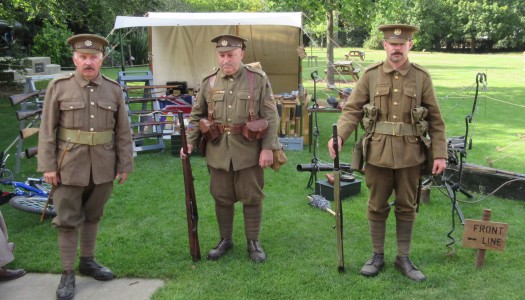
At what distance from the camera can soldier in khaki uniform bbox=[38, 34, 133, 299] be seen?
366 centimetres

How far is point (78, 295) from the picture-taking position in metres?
3.78

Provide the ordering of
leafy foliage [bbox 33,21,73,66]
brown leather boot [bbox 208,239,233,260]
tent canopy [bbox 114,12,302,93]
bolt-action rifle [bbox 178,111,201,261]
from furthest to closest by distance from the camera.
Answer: leafy foliage [bbox 33,21,73,66] < tent canopy [bbox 114,12,302,93] < brown leather boot [bbox 208,239,233,260] < bolt-action rifle [bbox 178,111,201,261]

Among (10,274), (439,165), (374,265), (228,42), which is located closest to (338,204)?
(374,265)

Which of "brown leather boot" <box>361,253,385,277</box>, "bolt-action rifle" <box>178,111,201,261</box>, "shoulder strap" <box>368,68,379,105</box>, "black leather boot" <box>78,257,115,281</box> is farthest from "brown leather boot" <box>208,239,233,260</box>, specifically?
"shoulder strap" <box>368,68,379,105</box>

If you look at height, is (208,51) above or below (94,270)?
above

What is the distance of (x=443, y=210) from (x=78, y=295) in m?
3.91

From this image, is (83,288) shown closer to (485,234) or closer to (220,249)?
(220,249)

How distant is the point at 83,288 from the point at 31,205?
1712 mm

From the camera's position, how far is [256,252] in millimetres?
4363

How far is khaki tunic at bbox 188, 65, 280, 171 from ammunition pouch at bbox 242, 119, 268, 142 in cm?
5

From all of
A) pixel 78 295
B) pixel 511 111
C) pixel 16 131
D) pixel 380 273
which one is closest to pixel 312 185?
pixel 380 273

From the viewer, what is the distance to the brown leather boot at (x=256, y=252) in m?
4.32

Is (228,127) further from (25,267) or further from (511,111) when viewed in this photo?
(511,111)

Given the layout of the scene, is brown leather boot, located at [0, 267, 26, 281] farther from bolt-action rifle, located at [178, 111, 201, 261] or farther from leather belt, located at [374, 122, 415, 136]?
leather belt, located at [374, 122, 415, 136]
